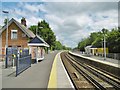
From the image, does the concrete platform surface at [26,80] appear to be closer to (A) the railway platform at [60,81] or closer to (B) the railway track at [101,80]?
(A) the railway platform at [60,81]

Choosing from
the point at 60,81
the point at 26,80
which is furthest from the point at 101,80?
the point at 26,80

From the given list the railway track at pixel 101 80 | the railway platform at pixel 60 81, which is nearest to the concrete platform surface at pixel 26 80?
the railway platform at pixel 60 81

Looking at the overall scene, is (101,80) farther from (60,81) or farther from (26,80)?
(26,80)

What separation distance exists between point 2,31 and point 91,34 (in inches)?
3944

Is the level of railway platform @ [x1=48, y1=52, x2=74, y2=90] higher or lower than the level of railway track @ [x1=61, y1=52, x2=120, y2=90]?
higher

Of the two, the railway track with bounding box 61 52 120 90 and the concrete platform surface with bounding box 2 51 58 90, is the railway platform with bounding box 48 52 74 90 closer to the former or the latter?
the concrete platform surface with bounding box 2 51 58 90

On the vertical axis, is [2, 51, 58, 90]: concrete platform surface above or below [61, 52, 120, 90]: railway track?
above

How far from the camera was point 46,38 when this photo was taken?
7862 centimetres

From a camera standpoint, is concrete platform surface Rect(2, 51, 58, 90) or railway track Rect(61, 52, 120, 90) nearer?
concrete platform surface Rect(2, 51, 58, 90)

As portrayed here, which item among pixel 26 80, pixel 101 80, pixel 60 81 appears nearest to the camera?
pixel 60 81

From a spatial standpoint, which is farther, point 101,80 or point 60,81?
point 101,80

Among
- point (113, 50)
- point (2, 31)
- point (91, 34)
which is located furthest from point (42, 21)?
point (91, 34)

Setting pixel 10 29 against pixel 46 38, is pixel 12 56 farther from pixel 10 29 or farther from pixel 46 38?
pixel 46 38

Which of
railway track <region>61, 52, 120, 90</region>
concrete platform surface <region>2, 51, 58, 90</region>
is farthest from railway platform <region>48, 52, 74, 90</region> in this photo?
railway track <region>61, 52, 120, 90</region>
